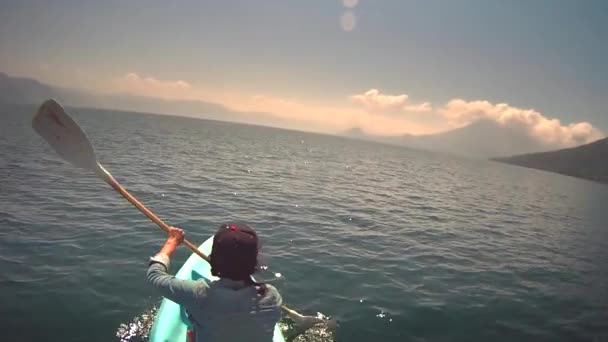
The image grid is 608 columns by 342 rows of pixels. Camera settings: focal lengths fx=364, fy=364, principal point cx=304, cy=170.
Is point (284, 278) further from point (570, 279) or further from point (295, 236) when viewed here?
point (570, 279)

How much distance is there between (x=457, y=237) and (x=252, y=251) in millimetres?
17059

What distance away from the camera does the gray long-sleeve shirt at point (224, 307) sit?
3.33m

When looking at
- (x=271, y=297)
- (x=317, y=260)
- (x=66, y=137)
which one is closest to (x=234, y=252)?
(x=271, y=297)

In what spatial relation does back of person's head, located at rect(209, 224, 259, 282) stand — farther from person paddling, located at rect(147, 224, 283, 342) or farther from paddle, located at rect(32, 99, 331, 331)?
paddle, located at rect(32, 99, 331, 331)

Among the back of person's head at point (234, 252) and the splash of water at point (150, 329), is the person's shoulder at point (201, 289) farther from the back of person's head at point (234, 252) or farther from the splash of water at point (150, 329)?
the splash of water at point (150, 329)

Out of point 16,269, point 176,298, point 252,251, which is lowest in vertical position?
point 16,269

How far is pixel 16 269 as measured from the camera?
29.5 ft

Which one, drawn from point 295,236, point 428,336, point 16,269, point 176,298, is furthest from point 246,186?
point 176,298

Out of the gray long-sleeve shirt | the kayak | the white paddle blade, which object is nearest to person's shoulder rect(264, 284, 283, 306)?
the gray long-sleeve shirt

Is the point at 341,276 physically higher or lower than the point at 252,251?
lower

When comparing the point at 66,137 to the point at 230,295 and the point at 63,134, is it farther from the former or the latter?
the point at 230,295

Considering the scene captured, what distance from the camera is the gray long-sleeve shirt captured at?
333 centimetres

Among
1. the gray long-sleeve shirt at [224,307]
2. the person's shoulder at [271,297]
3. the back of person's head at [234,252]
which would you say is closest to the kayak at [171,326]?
the gray long-sleeve shirt at [224,307]

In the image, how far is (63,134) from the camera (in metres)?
6.12
